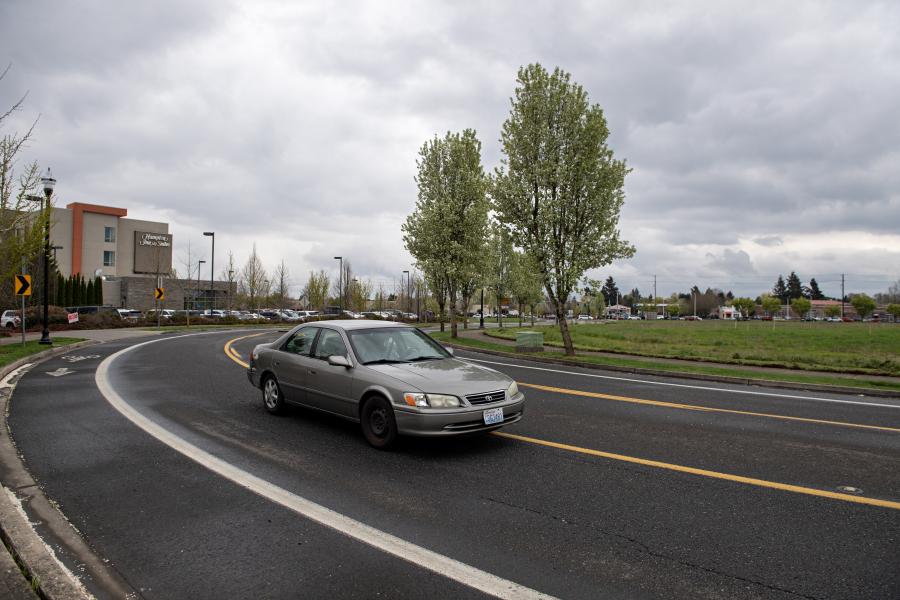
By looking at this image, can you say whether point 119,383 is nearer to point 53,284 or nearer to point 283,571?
point 283,571

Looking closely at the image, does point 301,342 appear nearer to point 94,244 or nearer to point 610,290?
point 94,244

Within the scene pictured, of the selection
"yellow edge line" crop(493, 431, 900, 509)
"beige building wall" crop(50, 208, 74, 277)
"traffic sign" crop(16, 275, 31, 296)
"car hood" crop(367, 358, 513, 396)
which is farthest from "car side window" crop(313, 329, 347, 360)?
"beige building wall" crop(50, 208, 74, 277)

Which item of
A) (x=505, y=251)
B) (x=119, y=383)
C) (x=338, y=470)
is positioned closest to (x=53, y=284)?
(x=505, y=251)

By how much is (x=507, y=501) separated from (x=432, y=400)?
4.58ft

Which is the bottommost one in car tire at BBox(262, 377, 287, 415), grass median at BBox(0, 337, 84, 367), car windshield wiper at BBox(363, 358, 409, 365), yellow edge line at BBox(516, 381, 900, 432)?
grass median at BBox(0, 337, 84, 367)

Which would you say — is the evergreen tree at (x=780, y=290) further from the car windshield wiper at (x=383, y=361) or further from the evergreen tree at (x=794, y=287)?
the car windshield wiper at (x=383, y=361)

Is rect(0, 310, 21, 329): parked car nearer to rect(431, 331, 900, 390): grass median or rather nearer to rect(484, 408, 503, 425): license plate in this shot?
rect(431, 331, 900, 390): grass median

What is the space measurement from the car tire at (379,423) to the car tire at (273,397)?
6.58ft

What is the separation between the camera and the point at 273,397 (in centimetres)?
745

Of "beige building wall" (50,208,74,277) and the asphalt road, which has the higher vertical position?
"beige building wall" (50,208,74,277)

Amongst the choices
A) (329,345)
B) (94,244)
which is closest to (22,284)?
(329,345)

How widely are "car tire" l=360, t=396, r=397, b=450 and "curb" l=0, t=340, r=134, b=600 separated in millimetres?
2765

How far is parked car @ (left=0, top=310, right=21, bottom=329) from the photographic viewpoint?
103 ft

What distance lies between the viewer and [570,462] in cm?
523
